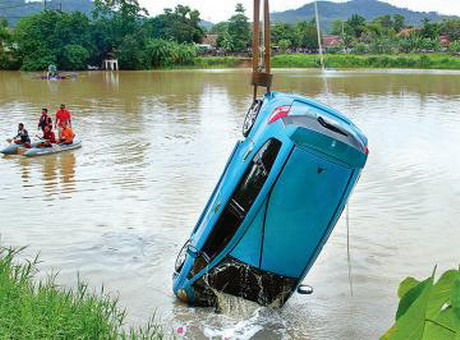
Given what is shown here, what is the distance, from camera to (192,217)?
11180 mm

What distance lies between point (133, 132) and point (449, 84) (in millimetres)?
29405

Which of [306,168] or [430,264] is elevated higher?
[306,168]

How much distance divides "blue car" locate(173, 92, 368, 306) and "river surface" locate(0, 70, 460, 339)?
21.0 inches

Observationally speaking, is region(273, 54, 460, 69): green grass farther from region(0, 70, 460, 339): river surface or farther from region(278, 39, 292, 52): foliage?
region(0, 70, 460, 339): river surface

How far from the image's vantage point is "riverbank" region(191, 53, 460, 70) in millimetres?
69812

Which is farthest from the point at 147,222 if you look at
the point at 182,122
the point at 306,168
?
the point at 182,122

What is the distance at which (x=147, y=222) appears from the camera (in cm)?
1089

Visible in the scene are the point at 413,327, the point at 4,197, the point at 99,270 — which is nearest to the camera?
the point at 413,327

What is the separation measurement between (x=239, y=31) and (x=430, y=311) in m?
88.0

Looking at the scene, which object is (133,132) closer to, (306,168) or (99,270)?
(99,270)

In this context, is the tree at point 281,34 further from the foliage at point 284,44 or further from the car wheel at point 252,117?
the car wheel at point 252,117

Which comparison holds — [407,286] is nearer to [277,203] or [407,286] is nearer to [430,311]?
[430,311]

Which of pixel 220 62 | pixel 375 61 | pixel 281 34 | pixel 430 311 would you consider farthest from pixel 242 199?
pixel 281 34

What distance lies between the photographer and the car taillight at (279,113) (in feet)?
20.9
